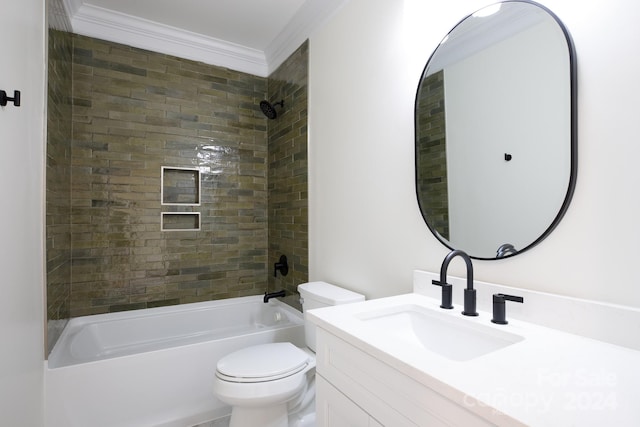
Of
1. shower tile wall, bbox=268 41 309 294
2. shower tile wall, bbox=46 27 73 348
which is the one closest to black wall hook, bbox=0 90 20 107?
shower tile wall, bbox=46 27 73 348

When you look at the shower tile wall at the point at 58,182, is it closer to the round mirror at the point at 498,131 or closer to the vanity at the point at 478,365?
the vanity at the point at 478,365

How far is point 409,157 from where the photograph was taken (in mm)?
1531

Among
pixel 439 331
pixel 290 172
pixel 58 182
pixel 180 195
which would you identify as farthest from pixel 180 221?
pixel 439 331

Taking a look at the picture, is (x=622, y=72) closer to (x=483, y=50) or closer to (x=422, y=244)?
(x=483, y=50)

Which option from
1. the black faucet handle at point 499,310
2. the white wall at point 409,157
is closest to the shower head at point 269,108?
the white wall at point 409,157

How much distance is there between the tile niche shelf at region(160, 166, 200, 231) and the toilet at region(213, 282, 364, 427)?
135cm

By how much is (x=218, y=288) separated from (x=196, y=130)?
4.42ft

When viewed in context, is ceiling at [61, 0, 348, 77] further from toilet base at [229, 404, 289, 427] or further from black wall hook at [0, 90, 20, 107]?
toilet base at [229, 404, 289, 427]

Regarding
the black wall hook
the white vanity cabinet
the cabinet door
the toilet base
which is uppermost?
the black wall hook

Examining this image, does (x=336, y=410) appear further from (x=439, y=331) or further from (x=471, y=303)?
(x=471, y=303)

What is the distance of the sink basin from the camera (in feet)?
3.26

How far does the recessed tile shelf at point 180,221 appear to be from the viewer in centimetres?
262

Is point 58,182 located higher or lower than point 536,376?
higher

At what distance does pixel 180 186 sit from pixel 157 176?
0.60ft
